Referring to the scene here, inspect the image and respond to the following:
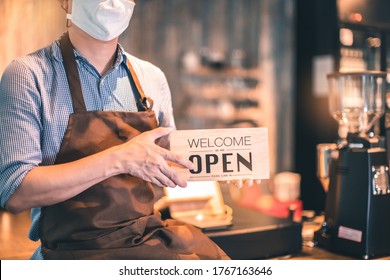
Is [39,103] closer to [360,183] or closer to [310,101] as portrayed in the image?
[360,183]

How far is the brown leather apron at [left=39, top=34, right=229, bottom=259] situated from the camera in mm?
1242

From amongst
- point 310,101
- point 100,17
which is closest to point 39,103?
point 100,17

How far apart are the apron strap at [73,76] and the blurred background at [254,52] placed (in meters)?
2.16

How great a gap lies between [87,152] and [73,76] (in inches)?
8.4

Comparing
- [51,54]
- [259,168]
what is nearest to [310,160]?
[259,168]

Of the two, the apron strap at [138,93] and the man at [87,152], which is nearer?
the man at [87,152]

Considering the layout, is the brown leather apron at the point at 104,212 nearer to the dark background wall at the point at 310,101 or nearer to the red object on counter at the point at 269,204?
the red object on counter at the point at 269,204

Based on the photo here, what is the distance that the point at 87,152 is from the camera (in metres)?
1.27

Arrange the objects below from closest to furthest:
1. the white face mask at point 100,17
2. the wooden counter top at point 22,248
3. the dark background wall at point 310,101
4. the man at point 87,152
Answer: the man at point 87,152 < the white face mask at point 100,17 < the wooden counter top at point 22,248 < the dark background wall at point 310,101

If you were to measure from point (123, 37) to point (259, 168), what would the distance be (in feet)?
13.2

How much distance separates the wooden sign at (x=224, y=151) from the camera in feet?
4.48

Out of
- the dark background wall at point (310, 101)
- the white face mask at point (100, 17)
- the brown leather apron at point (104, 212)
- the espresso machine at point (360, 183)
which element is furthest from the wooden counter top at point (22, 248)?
the dark background wall at point (310, 101)

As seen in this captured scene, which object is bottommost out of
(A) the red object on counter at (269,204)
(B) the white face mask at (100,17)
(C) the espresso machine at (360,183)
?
Result: (A) the red object on counter at (269,204)
